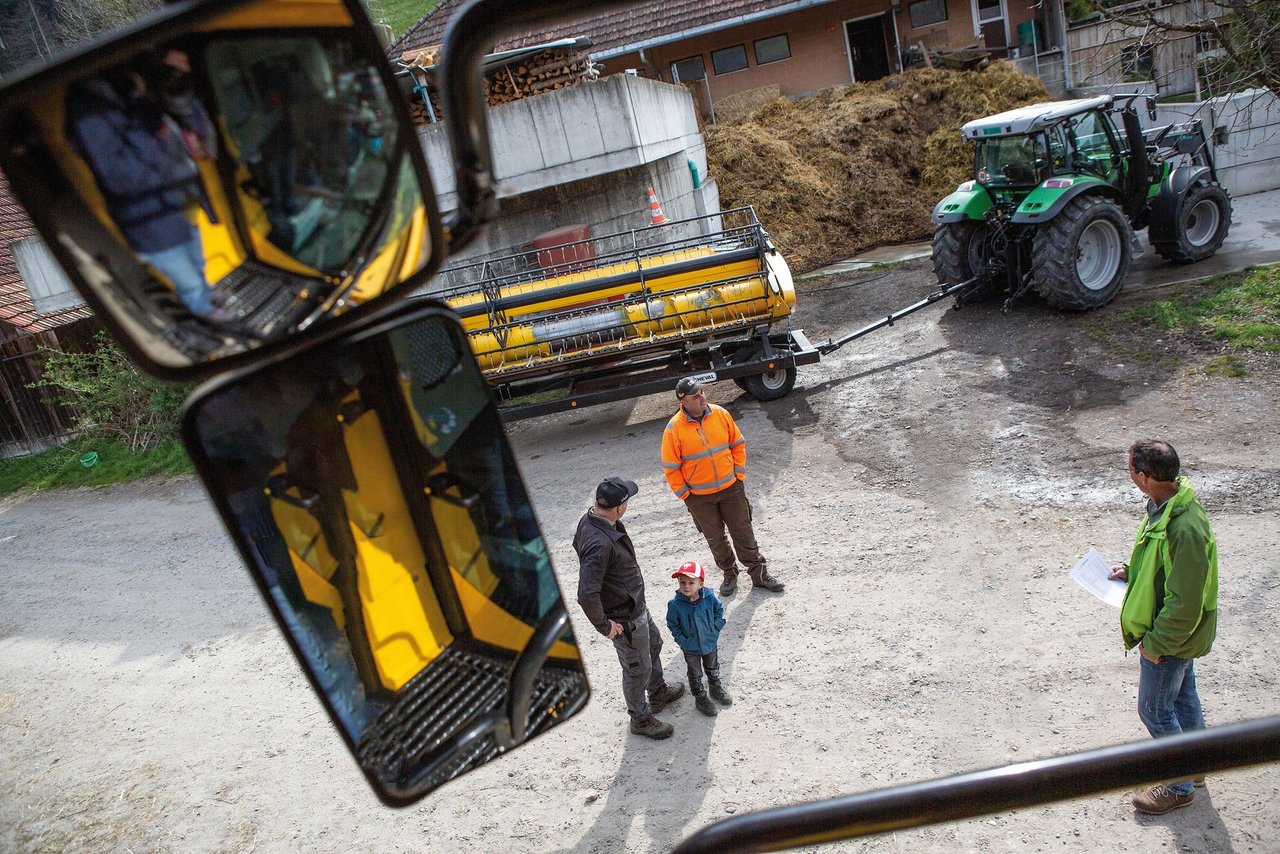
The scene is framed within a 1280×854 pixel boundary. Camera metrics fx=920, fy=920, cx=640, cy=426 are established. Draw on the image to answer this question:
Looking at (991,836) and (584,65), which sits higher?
(584,65)

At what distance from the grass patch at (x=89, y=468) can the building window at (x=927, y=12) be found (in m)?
18.5

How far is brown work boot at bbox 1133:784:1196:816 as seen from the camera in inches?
160

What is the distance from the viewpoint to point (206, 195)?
44.2 inches

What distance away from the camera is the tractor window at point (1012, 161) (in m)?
10.7

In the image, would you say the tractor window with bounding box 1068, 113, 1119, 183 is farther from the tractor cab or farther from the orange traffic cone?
the orange traffic cone

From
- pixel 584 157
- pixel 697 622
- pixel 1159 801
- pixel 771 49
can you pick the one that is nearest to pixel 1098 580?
pixel 1159 801

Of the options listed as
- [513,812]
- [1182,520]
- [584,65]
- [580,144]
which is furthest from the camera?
[584,65]

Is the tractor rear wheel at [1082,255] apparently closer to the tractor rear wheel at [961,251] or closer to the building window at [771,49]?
the tractor rear wheel at [961,251]

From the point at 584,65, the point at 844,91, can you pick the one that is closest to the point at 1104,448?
the point at 584,65

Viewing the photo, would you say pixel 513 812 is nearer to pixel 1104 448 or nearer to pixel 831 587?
pixel 831 587

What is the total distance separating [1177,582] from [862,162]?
48.6ft

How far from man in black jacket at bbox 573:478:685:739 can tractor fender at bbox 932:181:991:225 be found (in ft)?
26.3

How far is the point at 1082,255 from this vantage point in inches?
420

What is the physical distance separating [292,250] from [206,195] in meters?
0.12
